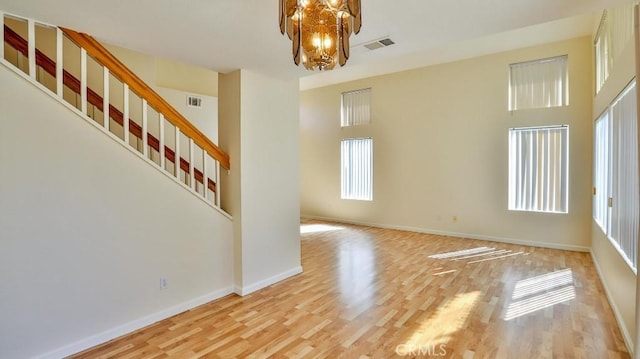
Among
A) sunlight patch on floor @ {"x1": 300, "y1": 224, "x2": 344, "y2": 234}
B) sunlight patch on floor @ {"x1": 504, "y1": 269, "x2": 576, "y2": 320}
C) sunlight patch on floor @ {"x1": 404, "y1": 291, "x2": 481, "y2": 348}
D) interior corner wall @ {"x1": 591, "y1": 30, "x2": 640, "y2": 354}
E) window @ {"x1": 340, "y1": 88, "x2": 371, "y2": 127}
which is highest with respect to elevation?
window @ {"x1": 340, "y1": 88, "x2": 371, "y2": 127}

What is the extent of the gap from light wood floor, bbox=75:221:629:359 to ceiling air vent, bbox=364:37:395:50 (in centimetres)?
256

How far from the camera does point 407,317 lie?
2977 mm

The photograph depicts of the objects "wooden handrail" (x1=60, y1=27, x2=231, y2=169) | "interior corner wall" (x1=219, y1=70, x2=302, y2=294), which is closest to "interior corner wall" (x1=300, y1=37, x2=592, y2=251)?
"interior corner wall" (x1=219, y1=70, x2=302, y2=294)

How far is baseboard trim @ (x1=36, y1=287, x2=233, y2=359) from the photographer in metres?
2.36

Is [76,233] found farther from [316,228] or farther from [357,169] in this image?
[357,169]

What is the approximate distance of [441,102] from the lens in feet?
21.1

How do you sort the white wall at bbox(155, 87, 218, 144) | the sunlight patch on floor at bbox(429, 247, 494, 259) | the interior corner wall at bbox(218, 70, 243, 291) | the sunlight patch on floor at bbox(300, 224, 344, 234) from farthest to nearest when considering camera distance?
the sunlight patch on floor at bbox(300, 224, 344, 234)
the white wall at bbox(155, 87, 218, 144)
the sunlight patch on floor at bbox(429, 247, 494, 259)
the interior corner wall at bbox(218, 70, 243, 291)

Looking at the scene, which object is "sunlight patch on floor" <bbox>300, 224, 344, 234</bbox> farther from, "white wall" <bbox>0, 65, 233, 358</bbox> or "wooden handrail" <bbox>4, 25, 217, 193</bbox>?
"white wall" <bbox>0, 65, 233, 358</bbox>

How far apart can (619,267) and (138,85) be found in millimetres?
4764

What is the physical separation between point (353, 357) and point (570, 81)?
5.65 m

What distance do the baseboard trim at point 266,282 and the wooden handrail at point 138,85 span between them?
1.41 m

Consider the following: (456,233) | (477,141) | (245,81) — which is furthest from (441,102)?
(245,81)

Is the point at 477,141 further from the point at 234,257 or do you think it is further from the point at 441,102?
the point at 234,257

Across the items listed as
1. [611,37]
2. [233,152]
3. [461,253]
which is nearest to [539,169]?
[461,253]
